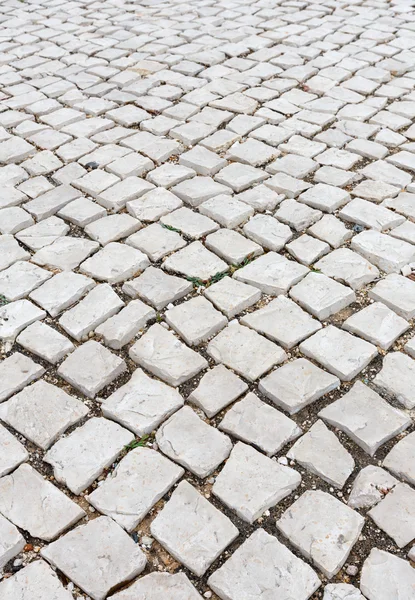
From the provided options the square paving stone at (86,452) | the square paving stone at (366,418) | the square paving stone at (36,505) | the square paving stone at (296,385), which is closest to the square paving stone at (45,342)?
the square paving stone at (86,452)

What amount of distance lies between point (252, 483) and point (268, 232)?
1.61 m

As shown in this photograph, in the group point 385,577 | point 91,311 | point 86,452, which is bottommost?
point 385,577

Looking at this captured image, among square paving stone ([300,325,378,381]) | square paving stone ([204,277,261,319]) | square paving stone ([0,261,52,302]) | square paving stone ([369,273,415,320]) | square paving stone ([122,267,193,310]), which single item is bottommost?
square paving stone ([300,325,378,381])

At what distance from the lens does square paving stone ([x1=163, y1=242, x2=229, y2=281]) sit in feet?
10.7

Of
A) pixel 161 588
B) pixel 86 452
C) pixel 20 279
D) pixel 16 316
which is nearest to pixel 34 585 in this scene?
pixel 161 588

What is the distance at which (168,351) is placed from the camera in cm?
283

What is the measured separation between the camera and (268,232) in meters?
3.51

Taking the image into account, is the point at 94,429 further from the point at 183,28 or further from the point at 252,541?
the point at 183,28

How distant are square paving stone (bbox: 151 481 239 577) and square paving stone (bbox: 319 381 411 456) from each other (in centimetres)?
63

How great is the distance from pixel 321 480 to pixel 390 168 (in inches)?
96.0

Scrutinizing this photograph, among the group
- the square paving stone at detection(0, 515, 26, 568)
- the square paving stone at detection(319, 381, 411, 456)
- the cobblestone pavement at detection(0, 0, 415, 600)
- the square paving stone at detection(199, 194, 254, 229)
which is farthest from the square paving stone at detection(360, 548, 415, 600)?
the square paving stone at detection(199, 194, 254, 229)

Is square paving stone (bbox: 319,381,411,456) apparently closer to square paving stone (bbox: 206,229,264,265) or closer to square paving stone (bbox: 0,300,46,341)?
square paving stone (bbox: 206,229,264,265)

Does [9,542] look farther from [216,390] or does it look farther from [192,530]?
[216,390]

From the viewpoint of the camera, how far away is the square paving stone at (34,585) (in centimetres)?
202
